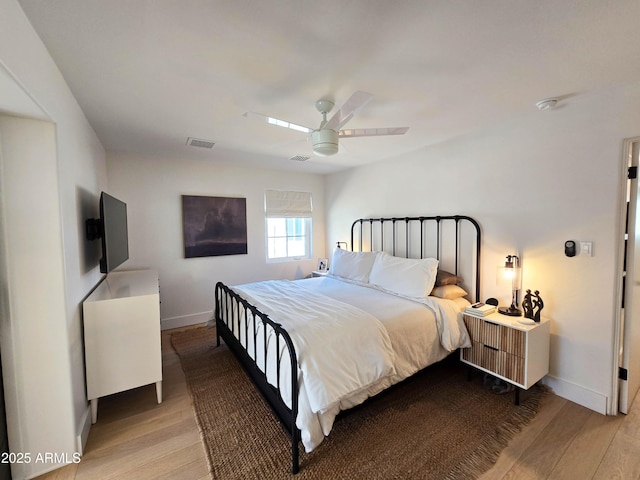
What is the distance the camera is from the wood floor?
1.64 m

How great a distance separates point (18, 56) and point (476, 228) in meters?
3.48

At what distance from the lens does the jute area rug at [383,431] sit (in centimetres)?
165

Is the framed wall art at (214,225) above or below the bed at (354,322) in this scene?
above

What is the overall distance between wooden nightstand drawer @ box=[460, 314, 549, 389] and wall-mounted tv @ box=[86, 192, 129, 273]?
3.15m

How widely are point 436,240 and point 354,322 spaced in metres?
1.81

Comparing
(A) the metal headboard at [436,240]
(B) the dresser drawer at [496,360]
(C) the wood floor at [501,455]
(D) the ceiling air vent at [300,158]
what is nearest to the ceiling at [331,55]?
(A) the metal headboard at [436,240]

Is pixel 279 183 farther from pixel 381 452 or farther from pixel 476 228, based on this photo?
pixel 381 452

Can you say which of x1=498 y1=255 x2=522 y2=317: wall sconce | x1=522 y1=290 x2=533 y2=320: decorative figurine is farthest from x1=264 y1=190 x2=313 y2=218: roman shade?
x1=522 y1=290 x2=533 y2=320: decorative figurine

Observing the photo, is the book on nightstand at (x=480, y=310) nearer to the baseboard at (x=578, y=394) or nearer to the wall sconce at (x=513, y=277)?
the wall sconce at (x=513, y=277)

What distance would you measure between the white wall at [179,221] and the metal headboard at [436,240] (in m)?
1.81

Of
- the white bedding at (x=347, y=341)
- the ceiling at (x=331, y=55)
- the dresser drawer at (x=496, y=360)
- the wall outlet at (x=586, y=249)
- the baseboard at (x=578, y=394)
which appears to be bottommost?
the baseboard at (x=578, y=394)

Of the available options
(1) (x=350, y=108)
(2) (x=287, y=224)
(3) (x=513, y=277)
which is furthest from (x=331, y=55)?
(2) (x=287, y=224)

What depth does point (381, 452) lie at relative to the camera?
1.76 meters

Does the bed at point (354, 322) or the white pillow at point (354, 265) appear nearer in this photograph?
the bed at point (354, 322)
